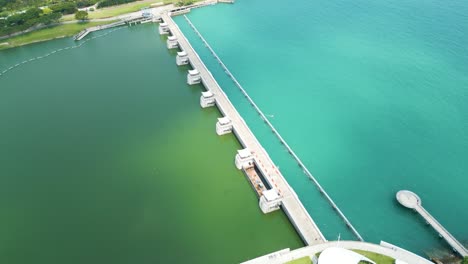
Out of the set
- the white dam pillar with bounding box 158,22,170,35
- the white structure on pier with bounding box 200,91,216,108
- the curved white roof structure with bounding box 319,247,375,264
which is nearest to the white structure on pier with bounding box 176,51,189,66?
the white structure on pier with bounding box 200,91,216,108

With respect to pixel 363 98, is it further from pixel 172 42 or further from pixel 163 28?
pixel 163 28

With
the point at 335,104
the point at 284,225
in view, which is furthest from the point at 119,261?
the point at 335,104

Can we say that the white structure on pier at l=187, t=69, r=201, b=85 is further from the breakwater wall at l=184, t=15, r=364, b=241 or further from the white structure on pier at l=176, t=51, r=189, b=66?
the white structure on pier at l=176, t=51, r=189, b=66

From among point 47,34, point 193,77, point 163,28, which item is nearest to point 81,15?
point 47,34

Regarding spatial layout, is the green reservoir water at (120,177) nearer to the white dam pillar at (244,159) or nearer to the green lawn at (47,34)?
the white dam pillar at (244,159)

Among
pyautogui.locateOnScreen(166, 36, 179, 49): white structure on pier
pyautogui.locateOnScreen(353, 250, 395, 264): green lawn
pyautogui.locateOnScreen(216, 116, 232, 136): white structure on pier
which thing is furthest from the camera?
pyautogui.locateOnScreen(166, 36, 179, 49): white structure on pier

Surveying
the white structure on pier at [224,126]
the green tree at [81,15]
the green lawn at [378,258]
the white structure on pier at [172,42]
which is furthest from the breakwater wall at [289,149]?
the green tree at [81,15]

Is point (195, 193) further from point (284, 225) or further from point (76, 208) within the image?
point (76, 208)
